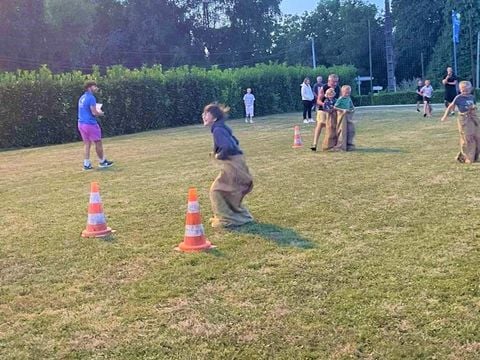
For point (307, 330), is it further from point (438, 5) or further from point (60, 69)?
point (438, 5)

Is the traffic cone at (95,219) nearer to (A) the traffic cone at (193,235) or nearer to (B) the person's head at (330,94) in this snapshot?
(A) the traffic cone at (193,235)

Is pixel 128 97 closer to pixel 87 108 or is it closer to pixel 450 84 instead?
pixel 450 84

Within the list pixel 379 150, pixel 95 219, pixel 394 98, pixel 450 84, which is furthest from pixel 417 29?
pixel 95 219

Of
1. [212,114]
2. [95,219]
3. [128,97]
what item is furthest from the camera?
[128,97]

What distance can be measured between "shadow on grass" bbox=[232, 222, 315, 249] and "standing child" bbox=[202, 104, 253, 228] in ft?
0.62

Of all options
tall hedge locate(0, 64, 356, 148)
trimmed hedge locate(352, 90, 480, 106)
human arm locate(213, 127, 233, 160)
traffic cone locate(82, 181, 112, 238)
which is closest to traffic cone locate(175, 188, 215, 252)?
human arm locate(213, 127, 233, 160)

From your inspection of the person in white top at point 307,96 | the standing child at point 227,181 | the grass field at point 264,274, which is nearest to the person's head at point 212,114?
the standing child at point 227,181

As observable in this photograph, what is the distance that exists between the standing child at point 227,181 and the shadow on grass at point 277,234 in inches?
7.5

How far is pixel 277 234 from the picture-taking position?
6.82 metres

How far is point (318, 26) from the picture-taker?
265 feet

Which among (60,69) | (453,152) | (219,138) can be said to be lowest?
(453,152)

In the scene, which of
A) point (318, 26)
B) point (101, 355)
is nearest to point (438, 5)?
point (318, 26)

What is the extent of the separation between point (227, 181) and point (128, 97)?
923 inches

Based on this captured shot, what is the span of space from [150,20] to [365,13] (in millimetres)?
28865
